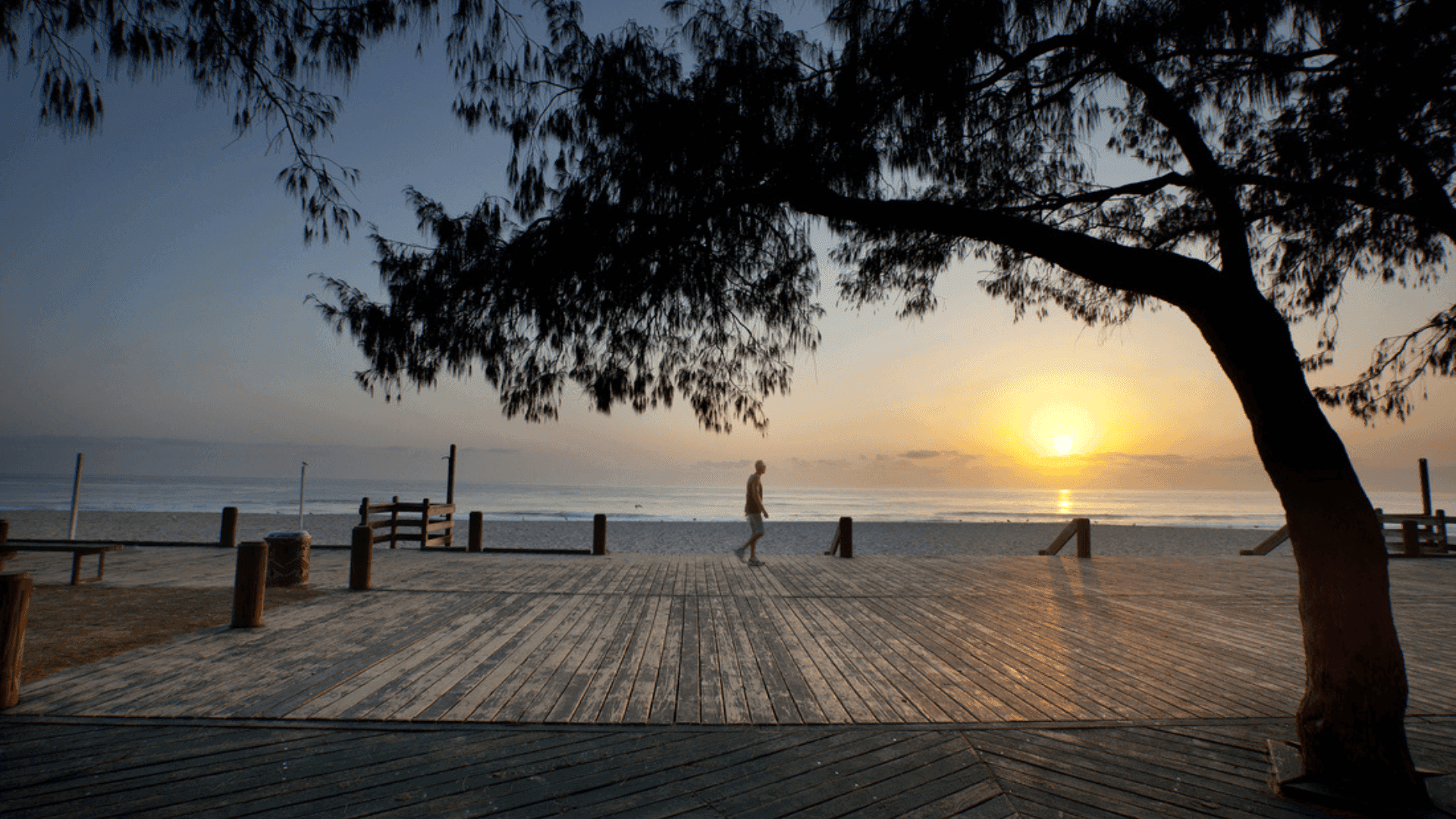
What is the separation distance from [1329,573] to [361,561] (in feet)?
30.5

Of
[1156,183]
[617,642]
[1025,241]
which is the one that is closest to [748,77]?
[1025,241]

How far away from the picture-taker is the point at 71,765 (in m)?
3.18

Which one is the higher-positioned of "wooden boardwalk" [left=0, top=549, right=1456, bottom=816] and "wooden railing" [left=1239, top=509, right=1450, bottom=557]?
"wooden railing" [left=1239, top=509, right=1450, bottom=557]

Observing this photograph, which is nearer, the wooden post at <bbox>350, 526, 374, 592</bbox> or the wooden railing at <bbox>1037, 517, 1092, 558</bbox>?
the wooden post at <bbox>350, 526, 374, 592</bbox>

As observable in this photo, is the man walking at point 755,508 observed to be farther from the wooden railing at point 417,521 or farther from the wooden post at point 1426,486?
the wooden post at point 1426,486

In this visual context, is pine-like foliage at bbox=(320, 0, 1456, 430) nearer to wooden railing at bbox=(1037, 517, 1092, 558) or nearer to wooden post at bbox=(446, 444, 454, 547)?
wooden railing at bbox=(1037, 517, 1092, 558)

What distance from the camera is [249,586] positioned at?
247 inches

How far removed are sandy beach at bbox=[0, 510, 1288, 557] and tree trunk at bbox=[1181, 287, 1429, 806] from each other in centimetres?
1732

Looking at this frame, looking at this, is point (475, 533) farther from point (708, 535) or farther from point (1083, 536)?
point (708, 535)

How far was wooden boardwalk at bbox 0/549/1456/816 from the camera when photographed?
2.97 meters

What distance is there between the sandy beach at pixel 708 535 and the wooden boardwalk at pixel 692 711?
14148mm

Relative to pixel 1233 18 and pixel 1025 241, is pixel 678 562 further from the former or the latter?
pixel 1233 18

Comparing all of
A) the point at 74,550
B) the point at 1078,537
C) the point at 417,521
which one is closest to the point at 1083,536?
the point at 1078,537

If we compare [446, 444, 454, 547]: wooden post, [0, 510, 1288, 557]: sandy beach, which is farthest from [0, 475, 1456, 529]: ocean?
[446, 444, 454, 547]: wooden post
